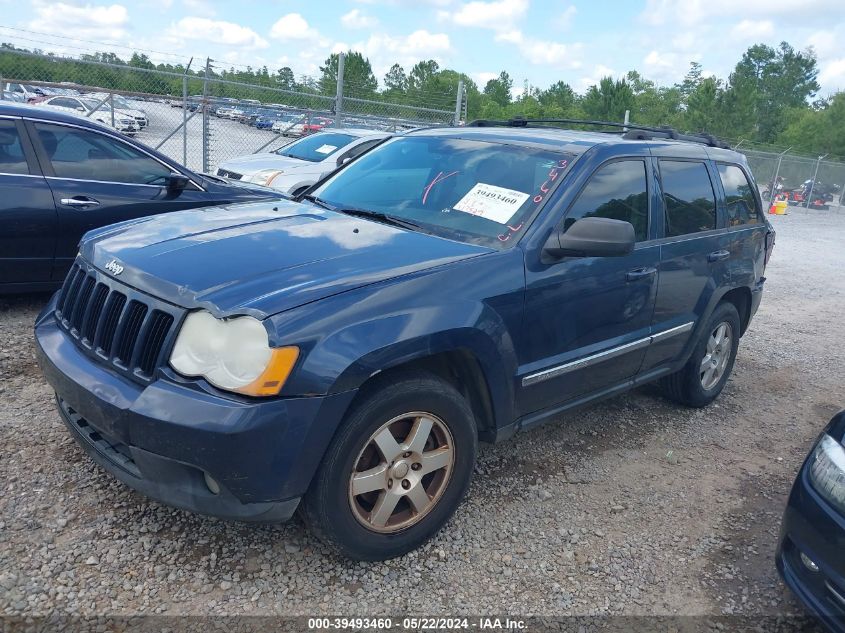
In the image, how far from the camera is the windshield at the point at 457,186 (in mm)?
3207

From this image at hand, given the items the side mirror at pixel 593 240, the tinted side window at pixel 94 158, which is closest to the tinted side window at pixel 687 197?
the side mirror at pixel 593 240

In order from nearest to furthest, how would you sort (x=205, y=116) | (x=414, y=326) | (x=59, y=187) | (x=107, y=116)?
(x=414, y=326)
(x=59, y=187)
(x=205, y=116)
(x=107, y=116)

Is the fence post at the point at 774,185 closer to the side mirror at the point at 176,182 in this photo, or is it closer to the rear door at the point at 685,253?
the rear door at the point at 685,253

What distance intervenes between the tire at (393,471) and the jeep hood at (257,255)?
46cm

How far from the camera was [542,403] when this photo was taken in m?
3.30

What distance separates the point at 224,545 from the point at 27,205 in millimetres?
3398

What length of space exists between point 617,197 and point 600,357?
0.85 m

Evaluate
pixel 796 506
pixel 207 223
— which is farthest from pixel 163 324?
pixel 796 506

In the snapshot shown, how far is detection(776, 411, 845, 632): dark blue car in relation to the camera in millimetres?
2361

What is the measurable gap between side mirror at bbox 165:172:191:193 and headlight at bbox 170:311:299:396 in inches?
137

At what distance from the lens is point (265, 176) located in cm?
963

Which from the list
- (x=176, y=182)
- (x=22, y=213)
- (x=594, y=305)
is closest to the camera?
(x=594, y=305)

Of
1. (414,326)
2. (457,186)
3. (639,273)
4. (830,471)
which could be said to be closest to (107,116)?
(457,186)

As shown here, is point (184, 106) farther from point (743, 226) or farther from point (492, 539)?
point (492, 539)
